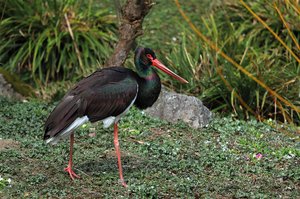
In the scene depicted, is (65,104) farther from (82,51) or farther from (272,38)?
(272,38)

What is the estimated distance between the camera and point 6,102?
938 cm

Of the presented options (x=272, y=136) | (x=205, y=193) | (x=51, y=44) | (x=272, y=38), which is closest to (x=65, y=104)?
(x=205, y=193)

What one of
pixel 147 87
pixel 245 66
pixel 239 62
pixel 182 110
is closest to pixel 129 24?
pixel 182 110

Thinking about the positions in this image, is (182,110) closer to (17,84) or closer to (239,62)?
(239,62)

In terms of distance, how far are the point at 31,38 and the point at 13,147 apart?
4036 mm

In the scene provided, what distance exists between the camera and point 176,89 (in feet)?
33.3

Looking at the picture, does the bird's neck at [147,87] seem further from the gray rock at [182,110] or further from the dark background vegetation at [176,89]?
the gray rock at [182,110]

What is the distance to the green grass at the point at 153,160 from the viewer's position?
6.37 m

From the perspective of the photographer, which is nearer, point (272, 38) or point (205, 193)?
point (205, 193)

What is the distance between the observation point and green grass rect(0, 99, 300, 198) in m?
6.37

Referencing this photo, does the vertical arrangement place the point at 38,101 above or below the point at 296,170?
below

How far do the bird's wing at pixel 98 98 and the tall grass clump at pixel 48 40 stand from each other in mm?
4251

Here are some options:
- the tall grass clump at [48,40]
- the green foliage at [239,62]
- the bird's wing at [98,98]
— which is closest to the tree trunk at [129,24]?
the green foliage at [239,62]

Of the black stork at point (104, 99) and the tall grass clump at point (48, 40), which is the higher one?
the black stork at point (104, 99)
